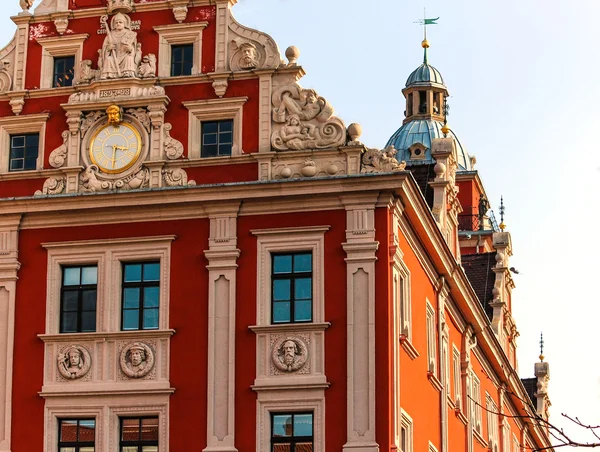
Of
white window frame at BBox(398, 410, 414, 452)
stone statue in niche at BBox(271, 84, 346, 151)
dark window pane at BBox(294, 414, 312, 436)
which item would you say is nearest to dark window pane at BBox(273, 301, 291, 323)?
dark window pane at BBox(294, 414, 312, 436)

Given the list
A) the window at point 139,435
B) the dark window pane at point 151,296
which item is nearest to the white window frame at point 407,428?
the window at point 139,435

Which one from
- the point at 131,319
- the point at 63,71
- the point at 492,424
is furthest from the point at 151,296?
the point at 492,424

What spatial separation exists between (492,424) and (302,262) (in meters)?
19.9

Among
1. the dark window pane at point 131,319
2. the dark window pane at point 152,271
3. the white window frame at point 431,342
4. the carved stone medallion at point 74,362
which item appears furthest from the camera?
the white window frame at point 431,342

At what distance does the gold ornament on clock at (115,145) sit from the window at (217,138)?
1.65 meters

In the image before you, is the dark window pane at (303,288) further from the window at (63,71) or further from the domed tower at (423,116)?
the domed tower at (423,116)

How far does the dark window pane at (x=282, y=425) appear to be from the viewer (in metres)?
33.8

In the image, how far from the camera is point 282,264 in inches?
1387

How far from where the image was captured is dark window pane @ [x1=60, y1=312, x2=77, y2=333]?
35.7 meters

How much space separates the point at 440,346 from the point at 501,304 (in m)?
16.7

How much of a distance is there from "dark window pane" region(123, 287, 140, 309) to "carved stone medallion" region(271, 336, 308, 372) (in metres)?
3.82

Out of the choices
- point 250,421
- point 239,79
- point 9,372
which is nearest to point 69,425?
point 9,372

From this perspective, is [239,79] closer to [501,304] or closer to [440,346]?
[440,346]

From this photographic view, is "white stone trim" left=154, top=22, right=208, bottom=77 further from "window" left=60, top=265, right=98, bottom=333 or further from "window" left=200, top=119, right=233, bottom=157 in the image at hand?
"window" left=60, top=265, right=98, bottom=333
